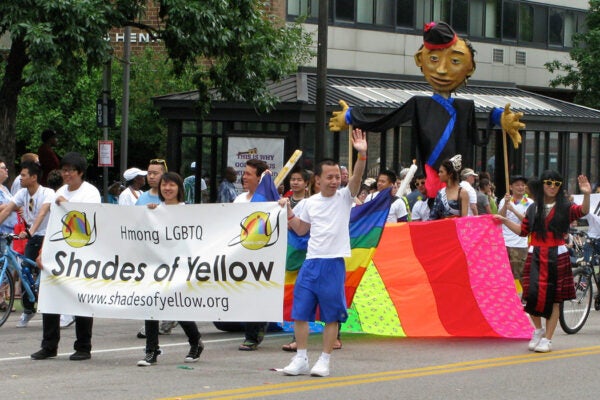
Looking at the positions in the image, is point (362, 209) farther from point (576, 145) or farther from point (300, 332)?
point (576, 145)

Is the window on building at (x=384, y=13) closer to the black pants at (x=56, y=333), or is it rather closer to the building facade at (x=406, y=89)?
the building facade at (x=406, y=89)

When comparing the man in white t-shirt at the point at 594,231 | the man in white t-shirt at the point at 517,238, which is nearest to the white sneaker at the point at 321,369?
the man in white t-shirt at the point at 594,231

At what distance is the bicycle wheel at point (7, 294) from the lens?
13367 millimetres

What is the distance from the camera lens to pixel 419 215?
1722 cm

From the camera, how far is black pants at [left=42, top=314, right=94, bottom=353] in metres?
11.0

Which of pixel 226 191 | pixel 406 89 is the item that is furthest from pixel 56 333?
pixel 406 89

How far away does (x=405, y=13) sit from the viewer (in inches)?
1642

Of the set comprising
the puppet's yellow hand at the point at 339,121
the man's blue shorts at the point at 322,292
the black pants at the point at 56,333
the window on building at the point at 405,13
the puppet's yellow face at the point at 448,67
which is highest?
the window on building at the point at 405,13

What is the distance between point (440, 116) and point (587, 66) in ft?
85.9

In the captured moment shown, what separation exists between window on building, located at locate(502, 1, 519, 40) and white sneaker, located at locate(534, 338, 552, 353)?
34.7 meters

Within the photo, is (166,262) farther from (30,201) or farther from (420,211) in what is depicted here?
(420,211)

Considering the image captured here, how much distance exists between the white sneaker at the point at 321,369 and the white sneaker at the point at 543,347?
2598 millimetres

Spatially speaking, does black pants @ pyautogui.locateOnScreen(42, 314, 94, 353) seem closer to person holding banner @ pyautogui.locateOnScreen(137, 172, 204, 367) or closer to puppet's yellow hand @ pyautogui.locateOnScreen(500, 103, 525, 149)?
person holding banner @ pyautogui.locateOnScreen(137, 172, 204, 367)

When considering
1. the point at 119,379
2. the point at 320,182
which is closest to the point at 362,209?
the point at 320,182
